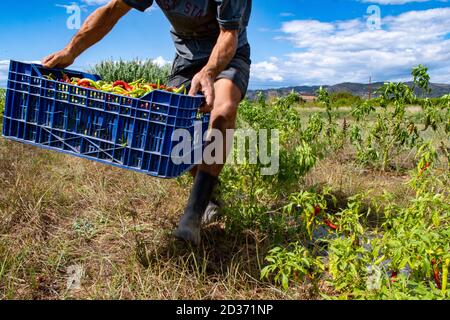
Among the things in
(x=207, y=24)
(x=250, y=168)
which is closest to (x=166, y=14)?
(x=207, y=24)

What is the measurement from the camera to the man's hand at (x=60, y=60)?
120 inches

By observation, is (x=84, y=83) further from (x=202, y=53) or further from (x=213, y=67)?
(x=202, y=53)

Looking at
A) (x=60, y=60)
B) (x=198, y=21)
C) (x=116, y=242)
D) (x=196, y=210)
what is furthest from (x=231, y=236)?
(x=60, y=60)

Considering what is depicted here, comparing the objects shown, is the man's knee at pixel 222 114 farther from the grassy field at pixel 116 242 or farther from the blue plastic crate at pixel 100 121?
the grassy field at pixel 116 242

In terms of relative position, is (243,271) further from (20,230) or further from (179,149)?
(20,230)

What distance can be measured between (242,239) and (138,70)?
8.95 meters

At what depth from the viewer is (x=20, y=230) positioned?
313 centimetres

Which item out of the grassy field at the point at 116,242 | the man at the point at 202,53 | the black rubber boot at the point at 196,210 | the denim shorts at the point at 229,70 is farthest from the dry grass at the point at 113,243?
the denim shorts at the point at 229,70

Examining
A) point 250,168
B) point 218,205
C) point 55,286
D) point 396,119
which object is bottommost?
point 55,286

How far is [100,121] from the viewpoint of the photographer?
2.49 metres

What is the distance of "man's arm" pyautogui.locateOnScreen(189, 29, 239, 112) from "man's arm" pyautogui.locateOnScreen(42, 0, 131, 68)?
0.83m

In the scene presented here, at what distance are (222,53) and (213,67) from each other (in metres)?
0.13

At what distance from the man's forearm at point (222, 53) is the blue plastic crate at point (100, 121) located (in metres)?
0.27

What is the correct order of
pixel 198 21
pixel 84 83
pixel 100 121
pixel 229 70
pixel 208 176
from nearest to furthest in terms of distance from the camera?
pixel 100 121
pixel 84 83
pixel 208 176
pixel 229 70
pixel 198 21
